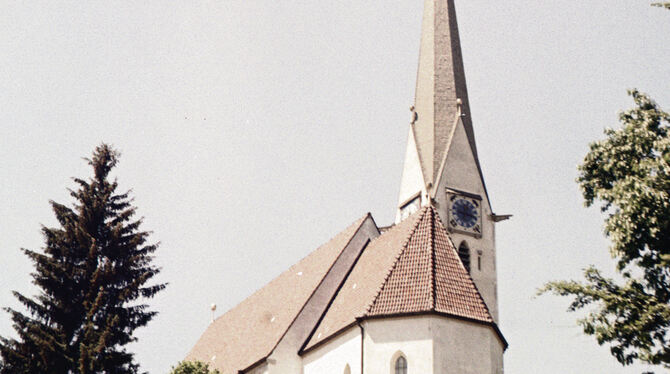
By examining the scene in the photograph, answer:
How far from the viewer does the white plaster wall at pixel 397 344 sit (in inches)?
892

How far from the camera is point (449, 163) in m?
42.6

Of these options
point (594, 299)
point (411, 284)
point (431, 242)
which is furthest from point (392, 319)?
point (594, 299)

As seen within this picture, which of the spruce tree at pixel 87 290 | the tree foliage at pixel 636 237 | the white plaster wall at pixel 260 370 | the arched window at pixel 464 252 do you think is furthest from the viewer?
the arched window at pixel 464 252

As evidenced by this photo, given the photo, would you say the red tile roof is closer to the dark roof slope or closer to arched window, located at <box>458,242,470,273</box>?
the dark roof slope

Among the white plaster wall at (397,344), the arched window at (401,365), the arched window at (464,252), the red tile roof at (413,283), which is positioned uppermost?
the arched window at (464,252)

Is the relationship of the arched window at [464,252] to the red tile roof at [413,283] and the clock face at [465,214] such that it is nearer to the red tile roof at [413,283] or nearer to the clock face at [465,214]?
the clock face at [465,214]

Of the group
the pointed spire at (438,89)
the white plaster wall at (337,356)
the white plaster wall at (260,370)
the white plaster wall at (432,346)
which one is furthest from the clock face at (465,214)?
the white plaster wall at (432,346)

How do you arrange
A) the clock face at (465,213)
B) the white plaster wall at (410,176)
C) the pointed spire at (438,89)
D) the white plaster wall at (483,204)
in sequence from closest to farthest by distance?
the white plaster wall at (483,204), the clock face at (465,213), the white plaster wall at (410,176), the pointed spire at (438,89)

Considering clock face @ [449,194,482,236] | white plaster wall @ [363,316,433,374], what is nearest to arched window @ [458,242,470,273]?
clock face @ [449,194,482,236]

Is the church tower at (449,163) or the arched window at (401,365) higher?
the church tower at (449,163)

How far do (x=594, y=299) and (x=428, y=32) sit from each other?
32898mm

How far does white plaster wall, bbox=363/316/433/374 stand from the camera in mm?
22652

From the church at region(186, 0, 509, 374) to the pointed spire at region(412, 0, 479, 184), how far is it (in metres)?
0.07

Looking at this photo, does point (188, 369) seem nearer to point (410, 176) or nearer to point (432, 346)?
point (432, 346)
